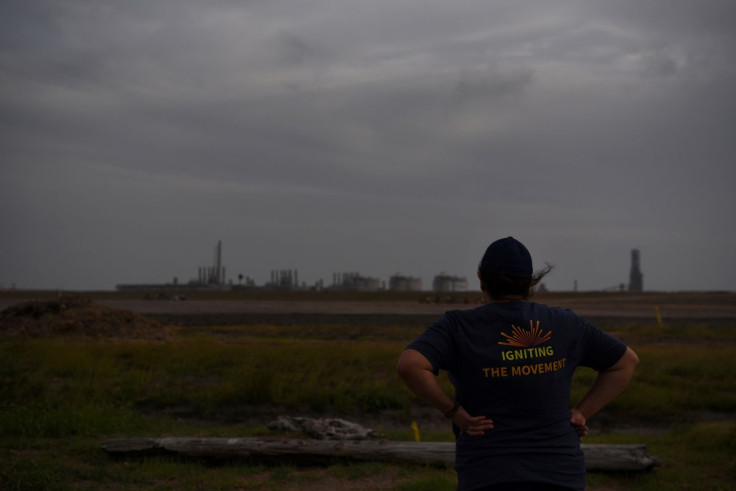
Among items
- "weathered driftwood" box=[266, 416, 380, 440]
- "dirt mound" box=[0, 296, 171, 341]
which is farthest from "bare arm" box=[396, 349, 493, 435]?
"dirt mound" box=[0, 296, 171, 341]

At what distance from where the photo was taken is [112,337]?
22656 millimetres

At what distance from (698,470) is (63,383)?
1127 centimetres

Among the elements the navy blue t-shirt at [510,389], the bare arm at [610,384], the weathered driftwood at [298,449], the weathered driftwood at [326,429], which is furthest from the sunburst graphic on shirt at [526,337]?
the weathered driftwood at [326,429]

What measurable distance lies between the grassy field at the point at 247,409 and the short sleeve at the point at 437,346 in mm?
4910

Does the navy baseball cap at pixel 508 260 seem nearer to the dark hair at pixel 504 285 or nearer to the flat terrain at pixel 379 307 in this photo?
the dark hair at pixel 504 285

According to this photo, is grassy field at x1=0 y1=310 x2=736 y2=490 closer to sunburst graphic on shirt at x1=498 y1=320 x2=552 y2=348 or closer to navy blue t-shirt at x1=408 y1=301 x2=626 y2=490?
navy blue t-shirt at x1=408 y1=301 x2=626 y2=490

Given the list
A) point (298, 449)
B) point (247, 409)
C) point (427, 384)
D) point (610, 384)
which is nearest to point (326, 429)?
point (298, 449)

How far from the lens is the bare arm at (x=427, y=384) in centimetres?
290

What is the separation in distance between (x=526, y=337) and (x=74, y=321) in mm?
22962

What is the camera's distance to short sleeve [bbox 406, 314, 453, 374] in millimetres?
2930

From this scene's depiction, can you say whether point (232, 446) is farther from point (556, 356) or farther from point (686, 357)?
point (686, 357)

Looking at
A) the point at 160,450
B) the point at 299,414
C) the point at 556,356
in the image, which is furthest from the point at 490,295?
the point at 299,414

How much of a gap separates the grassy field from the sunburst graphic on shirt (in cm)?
488

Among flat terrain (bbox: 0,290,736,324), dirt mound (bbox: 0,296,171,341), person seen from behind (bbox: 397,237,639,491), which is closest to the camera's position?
person seen from behind (bbox: 397,237,639,491)
